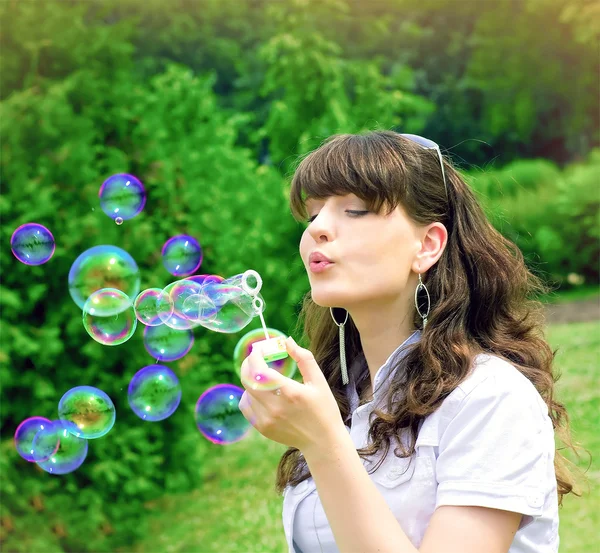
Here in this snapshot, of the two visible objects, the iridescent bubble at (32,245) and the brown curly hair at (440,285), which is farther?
the iridescent bubble at (32,245)

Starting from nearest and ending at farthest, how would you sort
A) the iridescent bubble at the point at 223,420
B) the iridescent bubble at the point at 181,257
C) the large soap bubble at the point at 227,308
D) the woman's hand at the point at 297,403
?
the woman's hand at the point at 297,403 → the large soap bubble at the point at 227,308 → the iridescent bubble at the point at 223,420 → the iridescent bubble at the point at 181,257

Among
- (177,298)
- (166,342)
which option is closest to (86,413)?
(166,342)

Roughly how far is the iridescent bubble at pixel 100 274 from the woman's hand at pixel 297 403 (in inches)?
54.5

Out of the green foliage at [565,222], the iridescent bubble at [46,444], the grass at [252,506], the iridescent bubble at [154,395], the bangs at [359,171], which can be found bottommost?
the green foliage at [565,222]

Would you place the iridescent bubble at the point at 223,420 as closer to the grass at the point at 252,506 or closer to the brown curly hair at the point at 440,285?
the brown curly hair at the point at 440,285

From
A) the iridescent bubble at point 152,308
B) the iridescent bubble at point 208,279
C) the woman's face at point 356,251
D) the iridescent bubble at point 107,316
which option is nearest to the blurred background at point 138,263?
the iridescent bubble at point 208,279

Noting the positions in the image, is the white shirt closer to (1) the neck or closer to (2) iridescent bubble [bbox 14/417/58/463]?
(1) the neck

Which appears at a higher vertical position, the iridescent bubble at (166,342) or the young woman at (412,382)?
the young woman at (412,382)

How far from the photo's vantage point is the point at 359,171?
6.42ft

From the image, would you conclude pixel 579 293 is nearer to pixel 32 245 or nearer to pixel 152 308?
pixel 32 245

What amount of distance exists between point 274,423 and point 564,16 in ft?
35.0

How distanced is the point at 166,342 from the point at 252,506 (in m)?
2.86

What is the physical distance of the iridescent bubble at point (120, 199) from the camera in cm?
332

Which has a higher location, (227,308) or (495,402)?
(495,402)
